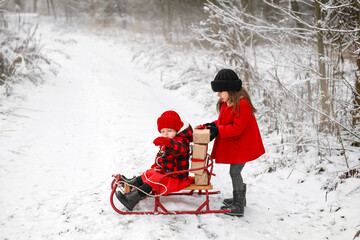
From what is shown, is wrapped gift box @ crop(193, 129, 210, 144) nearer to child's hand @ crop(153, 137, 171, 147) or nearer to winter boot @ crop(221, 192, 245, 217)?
child's hand @ crop(153, 137, 171, 147)

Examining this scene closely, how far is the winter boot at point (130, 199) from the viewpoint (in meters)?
3.43

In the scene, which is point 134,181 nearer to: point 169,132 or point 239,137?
point 169,132

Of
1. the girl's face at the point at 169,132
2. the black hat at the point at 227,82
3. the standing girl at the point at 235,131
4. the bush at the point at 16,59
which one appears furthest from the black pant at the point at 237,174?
the bush at the point at 16,59

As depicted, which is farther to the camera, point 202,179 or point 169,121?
point 202,179

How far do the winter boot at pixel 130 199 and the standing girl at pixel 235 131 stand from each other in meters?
1.04

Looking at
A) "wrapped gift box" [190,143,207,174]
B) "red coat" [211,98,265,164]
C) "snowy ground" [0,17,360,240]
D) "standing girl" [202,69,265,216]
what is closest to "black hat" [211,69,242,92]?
"standing girl" [202,69,265,216]

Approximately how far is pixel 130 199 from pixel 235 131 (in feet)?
4.75

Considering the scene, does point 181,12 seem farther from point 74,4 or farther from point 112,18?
point 74,4

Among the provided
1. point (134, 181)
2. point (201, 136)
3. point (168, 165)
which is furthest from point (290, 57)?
point (134, 181)

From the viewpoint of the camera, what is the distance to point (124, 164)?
15.9ft

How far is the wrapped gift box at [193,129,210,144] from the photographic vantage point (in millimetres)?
3338

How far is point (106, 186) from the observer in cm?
420

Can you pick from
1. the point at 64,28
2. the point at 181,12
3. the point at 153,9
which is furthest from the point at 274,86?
the point at 64,28

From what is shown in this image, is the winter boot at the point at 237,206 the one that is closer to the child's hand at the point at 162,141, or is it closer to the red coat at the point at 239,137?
the red coat at the point at 239,137
